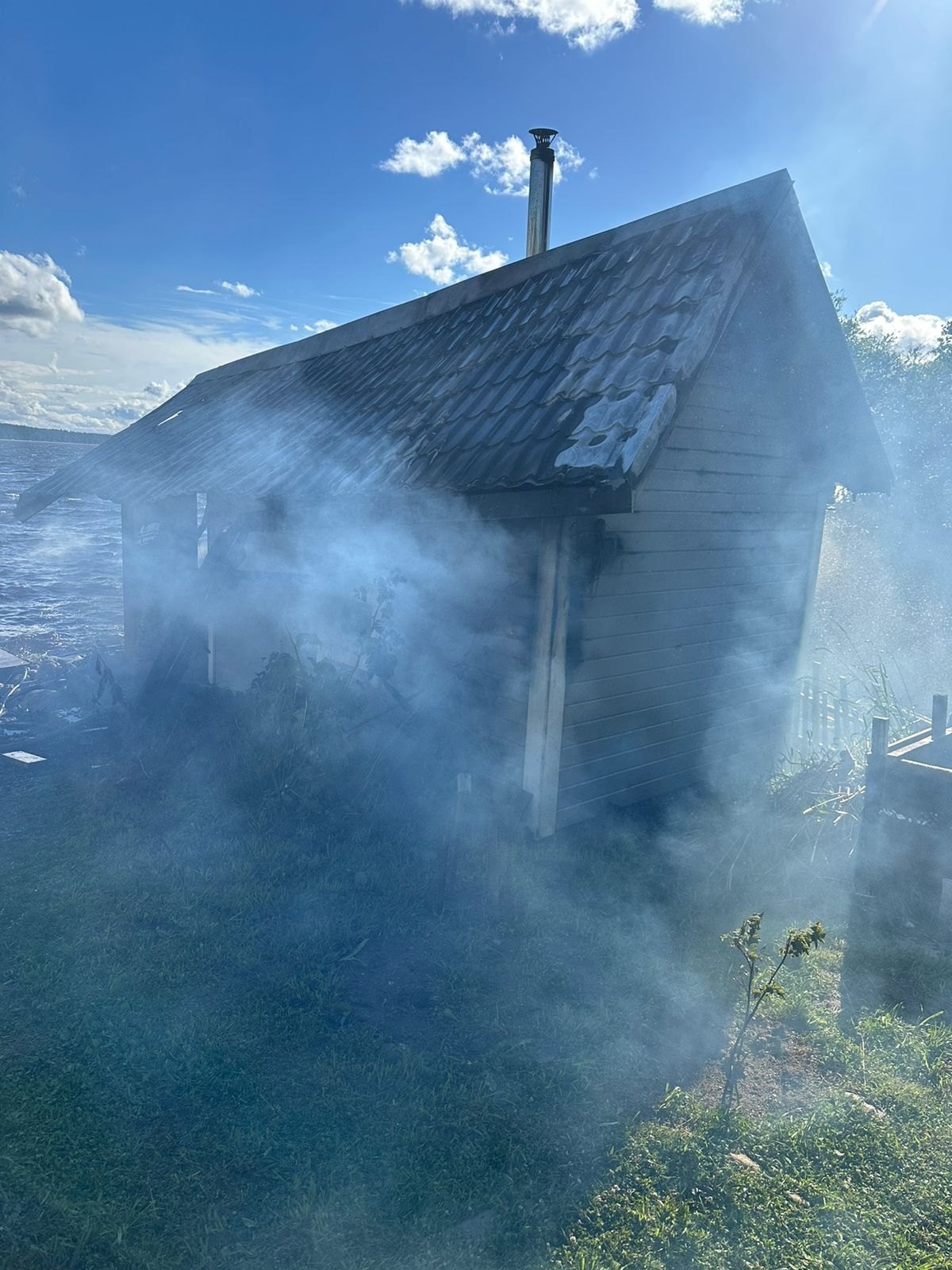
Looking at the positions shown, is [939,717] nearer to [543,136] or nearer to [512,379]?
[512,379]

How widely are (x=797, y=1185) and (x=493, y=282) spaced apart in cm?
773

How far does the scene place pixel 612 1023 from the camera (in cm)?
391

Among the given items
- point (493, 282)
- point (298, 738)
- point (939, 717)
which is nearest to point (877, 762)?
point (939, 717)

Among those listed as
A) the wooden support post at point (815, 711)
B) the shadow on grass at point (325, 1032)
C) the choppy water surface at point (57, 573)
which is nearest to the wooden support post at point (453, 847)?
the shadow on grass at point (325, 1032)

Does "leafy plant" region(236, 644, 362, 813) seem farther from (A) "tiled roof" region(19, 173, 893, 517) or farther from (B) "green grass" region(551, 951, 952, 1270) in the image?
(B) "green grass" region(551, 951, 952, 1270)

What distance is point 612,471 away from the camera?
421 centimetres

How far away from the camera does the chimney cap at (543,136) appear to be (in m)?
8.92

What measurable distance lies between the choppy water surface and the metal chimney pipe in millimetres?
8493

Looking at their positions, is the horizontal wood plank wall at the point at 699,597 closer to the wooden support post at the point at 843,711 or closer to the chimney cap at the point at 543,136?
the wooden support post at the point at 843,711

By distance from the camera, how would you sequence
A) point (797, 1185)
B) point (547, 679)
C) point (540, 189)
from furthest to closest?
point (540, 189) < point (547, 679) < point (797, 1185)

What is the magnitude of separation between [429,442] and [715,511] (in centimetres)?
264

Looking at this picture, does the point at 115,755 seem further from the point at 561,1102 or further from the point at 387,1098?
the point at 561,1102

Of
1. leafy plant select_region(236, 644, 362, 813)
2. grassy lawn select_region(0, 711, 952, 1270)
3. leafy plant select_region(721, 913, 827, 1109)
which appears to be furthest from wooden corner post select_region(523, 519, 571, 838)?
leafy plant select_region(721, 913, 827, 1109)

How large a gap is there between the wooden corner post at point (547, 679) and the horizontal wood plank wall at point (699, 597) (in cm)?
13
